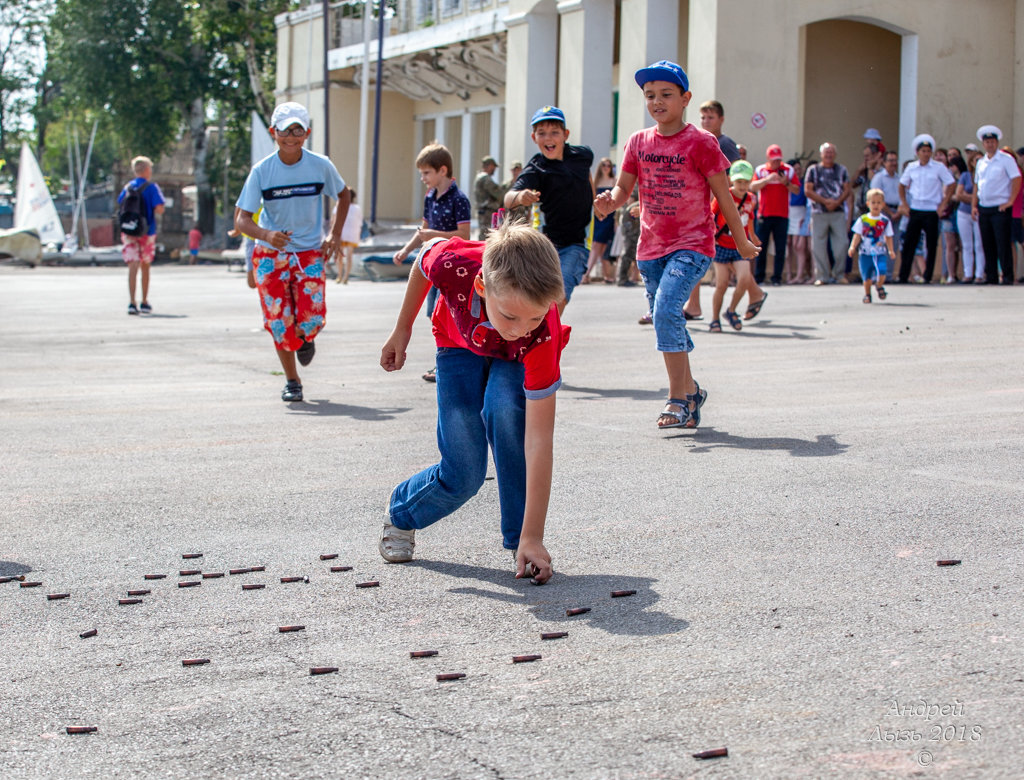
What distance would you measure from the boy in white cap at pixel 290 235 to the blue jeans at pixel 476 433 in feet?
15.9

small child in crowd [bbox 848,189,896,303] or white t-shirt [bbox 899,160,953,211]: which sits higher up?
white t-shirt [bbox 899,160,953,211]

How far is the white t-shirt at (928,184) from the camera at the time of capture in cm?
1953

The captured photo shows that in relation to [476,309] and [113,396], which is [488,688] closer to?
[476,309]

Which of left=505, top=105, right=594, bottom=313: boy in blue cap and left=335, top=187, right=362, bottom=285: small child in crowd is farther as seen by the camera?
left=335, top=187, right=362, bottom=285: small child in crowd

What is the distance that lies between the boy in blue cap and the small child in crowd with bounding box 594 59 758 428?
60.6 inches

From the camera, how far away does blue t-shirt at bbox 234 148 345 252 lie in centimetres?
954

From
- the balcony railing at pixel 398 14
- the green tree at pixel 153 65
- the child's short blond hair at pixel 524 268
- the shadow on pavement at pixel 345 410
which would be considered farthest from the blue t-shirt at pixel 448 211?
the green tree at pixel 153 65

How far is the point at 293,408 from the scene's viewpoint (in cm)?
924

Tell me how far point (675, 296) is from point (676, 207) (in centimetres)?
54

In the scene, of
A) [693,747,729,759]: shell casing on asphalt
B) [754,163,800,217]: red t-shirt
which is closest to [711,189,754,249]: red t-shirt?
[754,163,800,217]: red t-shirt

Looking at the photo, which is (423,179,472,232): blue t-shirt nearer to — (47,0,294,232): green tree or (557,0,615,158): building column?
(557,0,615,158): building column

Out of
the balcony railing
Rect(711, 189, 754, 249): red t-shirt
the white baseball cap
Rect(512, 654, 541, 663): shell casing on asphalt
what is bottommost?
Rect(512, 654, 541, 663): shell casing on asphalt

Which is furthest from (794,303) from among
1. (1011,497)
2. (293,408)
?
(1011,497)

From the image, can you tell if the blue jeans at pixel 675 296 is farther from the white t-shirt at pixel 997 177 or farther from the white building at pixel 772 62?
the white building at pixel 772 62
